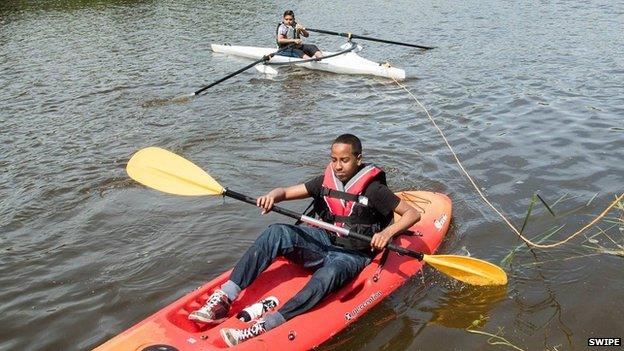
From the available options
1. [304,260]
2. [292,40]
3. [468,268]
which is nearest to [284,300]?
[304,260]

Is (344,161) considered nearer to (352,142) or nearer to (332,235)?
(352,142)

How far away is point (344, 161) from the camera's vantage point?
4.25 m

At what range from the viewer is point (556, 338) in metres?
3.91

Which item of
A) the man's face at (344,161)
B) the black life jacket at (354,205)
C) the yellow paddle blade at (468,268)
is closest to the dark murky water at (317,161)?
the yellow paddle blade at (468,268)

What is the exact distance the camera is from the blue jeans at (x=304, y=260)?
3898 millimetres

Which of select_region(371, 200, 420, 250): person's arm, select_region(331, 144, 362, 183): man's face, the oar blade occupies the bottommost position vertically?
the oar blade

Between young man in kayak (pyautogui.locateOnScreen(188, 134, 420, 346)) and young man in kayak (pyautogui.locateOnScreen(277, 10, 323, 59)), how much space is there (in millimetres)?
8577

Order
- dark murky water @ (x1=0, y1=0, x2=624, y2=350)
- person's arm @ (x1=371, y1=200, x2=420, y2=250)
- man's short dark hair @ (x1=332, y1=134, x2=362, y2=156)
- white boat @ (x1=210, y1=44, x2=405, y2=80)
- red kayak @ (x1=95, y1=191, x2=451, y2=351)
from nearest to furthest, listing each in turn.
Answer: red kayak @ (x1=95, y1=191, x2=451, y2=351), person's arm @ (x1=371, y1=200, x2=420, y2=250), man's short dark hair @ (x1=332, y1=134, x2=362, y2=156), dark murky water @ (x1=0, y1=0, x2=624, y2=350), white boat @ (x1=210, y1=44, x2=405, y2=80)

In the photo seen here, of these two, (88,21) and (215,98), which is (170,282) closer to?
(215,98)

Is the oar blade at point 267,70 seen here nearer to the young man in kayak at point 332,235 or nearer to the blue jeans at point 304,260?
the young man in kayak at point 332,235

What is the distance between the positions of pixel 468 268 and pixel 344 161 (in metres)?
1.25

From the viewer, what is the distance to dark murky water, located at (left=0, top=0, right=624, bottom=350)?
14.3ft

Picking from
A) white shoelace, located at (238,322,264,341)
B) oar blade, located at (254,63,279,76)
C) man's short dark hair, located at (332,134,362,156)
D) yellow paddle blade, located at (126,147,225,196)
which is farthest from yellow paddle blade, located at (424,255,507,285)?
oar blade, located at (254,63,279,76)

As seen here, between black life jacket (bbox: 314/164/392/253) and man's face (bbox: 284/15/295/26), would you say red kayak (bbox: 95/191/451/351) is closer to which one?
black life jacket (bbox: 314/164/392/253)
